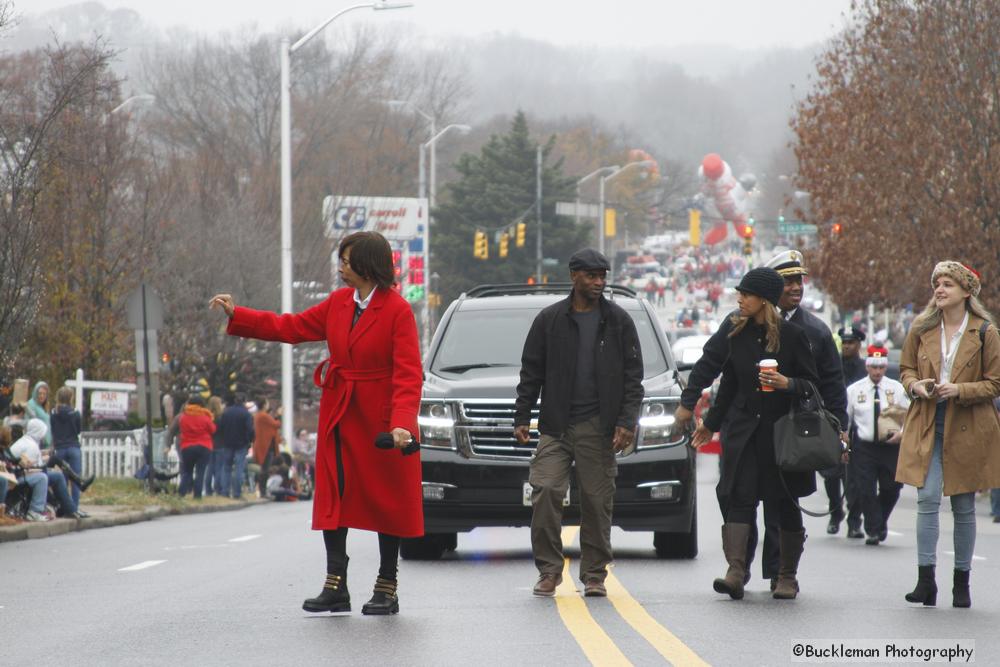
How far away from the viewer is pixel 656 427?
1370 centimetres

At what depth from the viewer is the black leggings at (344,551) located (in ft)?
32.0

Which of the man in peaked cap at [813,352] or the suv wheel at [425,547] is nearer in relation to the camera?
the man in peaked cap at [813,352]

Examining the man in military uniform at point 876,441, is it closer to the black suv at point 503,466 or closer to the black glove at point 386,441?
Result: the black suv at point 503,466

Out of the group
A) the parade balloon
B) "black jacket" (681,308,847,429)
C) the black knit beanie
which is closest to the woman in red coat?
"black jacket" (681,308,847,429)

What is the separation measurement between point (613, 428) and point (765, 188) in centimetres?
17551

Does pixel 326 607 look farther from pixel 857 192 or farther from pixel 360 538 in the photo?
pixel 857 192

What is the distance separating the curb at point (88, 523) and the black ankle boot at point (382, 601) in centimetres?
997

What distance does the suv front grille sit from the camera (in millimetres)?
13617

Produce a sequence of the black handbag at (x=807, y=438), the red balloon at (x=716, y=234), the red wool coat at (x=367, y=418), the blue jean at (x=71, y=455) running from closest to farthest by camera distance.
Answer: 1. the red wool coat at (x=367, y=418)
2. the black handbag at (x=807, y=438)
3. the blue jean at (x=71, y=455)
4. the red balloon at (x=716, y=234)

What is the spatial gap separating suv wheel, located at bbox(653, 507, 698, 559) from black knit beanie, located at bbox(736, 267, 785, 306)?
3.85m

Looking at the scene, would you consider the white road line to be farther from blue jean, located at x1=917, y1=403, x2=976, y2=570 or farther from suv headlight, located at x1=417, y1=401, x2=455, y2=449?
blue jean, located at x1=917, y1=403, x2=976, y2=570

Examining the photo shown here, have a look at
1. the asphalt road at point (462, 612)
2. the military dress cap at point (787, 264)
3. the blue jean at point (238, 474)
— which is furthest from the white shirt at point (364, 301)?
the blue jean at point (238, 474)

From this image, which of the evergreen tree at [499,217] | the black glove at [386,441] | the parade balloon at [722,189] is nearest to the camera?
the black glove at [386,441]

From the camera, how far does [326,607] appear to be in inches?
388
